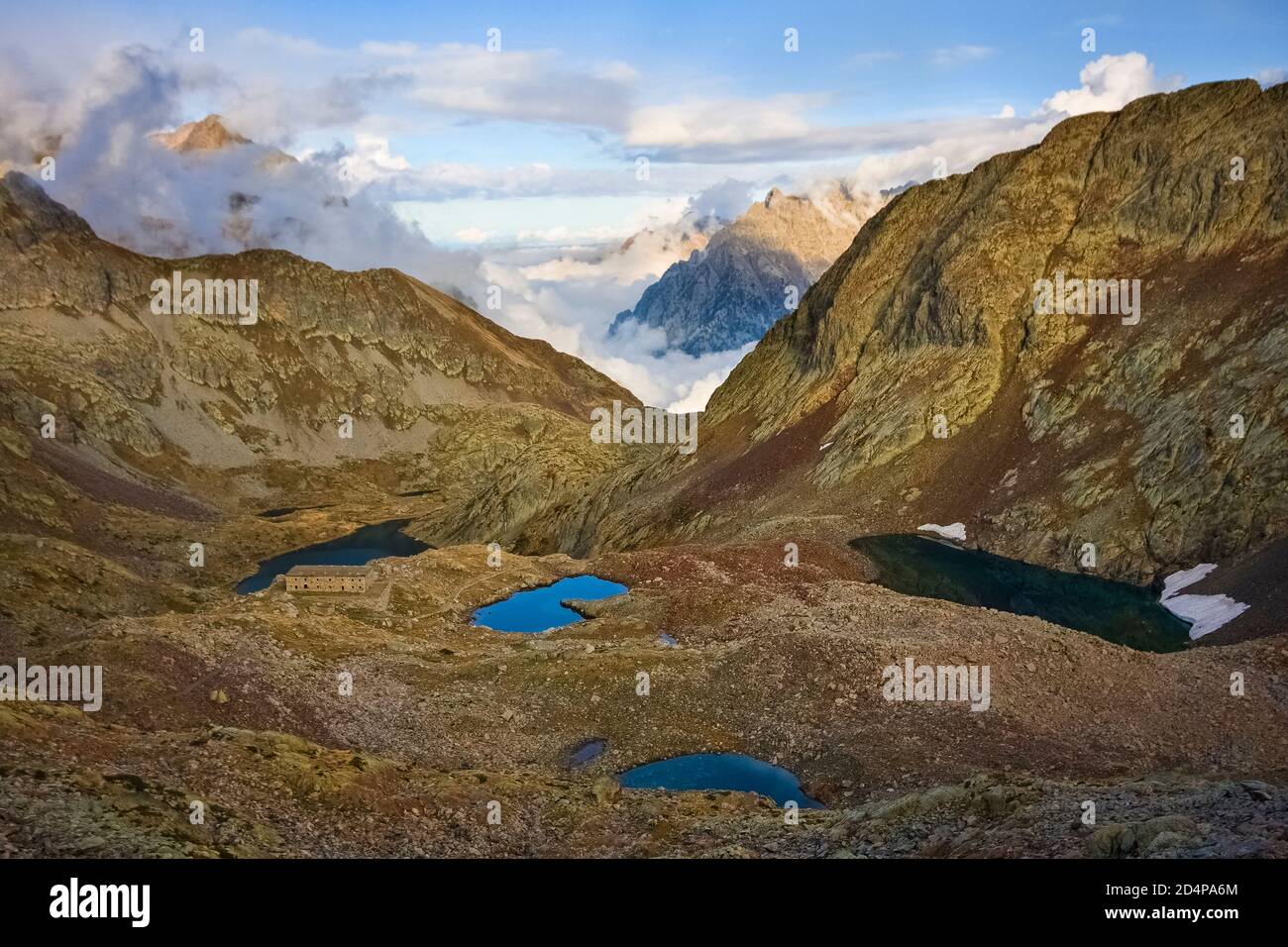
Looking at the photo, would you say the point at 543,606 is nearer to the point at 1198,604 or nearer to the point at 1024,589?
the point at 1024,589

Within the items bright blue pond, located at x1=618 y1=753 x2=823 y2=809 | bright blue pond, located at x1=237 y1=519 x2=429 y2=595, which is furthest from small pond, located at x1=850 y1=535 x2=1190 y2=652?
bright blue pond, located at x1=237 y1=519 x2=429 y2=595

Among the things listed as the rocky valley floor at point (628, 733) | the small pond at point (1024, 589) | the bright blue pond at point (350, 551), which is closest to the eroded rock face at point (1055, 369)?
the small pond at point (1024, 589)

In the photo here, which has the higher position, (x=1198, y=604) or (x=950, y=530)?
(x=950, y=530)

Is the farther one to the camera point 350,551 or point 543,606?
point 350,551

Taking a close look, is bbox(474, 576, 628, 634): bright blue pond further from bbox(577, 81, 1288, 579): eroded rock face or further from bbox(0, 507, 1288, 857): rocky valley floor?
bbox(577, 81, 1288, 579): eroded rock face

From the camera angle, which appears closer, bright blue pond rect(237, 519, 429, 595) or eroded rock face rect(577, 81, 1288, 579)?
eroded rock face rect(577, 81, 1288, 579)

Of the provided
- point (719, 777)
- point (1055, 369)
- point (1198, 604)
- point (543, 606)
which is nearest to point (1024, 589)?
point (1198, 604)
